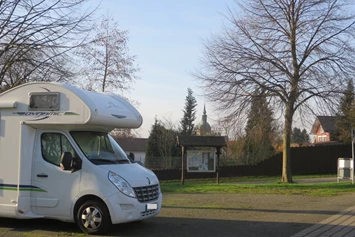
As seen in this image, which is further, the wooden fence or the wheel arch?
the wooden fence

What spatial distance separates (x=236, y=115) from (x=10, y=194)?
1410 cm

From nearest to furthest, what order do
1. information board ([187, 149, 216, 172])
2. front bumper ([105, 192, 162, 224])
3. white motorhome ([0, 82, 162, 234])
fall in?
1. front bumper ([105, 192, 162, 224])
2. white motorhome ([0, 82, 162, 234])
3. information board ([187, 149, 216, 172])

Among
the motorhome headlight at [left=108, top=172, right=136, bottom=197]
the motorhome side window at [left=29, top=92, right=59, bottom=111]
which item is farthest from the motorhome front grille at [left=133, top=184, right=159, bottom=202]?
the motorhome side window at [left=29, top=92, right=59, bottom=111]

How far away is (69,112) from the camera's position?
8789mm

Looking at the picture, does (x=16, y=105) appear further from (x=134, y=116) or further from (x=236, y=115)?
(x=236, y=115)

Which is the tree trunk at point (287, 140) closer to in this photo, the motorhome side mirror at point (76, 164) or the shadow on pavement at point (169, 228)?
the shadow on pavement at point (169, 228)

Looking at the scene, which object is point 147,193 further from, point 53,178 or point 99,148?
point 53,178

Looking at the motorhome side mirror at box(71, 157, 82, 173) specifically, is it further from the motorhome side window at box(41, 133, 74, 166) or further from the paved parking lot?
the paved parking lot

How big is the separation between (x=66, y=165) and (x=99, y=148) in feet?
2.87

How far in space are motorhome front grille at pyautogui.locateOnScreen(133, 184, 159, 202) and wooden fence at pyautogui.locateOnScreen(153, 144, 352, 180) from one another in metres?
24.5

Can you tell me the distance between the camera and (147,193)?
29.3ft

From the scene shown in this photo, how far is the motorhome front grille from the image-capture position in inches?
341

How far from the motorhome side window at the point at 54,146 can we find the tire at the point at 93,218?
3.67ft

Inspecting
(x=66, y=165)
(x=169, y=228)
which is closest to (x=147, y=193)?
(x=169, y=228)
